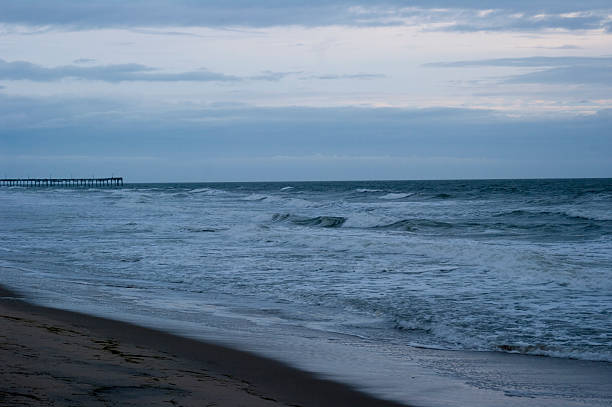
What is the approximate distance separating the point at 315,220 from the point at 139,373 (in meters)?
27.5

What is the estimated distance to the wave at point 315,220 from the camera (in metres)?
31.4

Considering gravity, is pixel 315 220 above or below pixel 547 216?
below

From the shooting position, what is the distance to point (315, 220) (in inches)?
1298

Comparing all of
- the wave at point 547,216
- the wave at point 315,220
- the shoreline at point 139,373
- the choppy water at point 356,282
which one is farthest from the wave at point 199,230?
the shoreline at point 139,373

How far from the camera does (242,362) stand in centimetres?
650

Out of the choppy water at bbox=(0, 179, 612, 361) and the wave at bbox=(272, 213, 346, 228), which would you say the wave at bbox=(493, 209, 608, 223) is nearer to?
the choppy water at bbox=(0, 179, 612, 361)

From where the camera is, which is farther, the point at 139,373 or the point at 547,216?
the point at 547,216

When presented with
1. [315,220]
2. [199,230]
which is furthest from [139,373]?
[315,220]

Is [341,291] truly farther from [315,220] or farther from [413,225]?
[315,220]

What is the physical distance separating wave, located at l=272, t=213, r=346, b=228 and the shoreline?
23401mm

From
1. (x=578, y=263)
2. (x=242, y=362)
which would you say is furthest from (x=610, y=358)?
(x=578, y=263)

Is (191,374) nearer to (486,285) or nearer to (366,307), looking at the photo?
(366,307)

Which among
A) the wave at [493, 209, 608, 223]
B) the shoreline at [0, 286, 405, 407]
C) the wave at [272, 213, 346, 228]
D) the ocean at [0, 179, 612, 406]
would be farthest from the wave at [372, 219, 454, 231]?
the shoreline at [0, 286, 405, 407]

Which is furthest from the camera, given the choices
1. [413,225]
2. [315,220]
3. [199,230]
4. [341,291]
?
[315,220]
